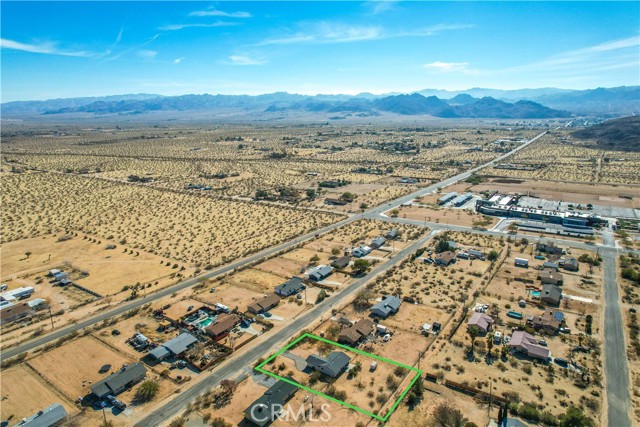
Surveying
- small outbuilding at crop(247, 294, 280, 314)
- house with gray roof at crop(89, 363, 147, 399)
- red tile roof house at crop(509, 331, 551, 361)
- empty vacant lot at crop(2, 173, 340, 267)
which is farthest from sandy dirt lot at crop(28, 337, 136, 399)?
red tile roof house at crop(509, 331, 551, 361)

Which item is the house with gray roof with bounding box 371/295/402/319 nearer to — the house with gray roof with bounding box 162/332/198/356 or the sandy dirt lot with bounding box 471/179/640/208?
the house with gray roof with bounding box 162/332/198/356

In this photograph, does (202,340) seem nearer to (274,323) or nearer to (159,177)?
(274,323)

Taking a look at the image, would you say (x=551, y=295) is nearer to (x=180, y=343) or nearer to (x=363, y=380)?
(x=363, y=380)

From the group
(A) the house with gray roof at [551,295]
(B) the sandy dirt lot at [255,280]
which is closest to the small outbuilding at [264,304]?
(B) the sandy dirt lot at [255,280]

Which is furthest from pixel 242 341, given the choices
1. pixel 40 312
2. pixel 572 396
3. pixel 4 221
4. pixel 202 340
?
pixel 4 221

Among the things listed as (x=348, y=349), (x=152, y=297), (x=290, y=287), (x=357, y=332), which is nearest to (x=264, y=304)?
(x=290, y=287)

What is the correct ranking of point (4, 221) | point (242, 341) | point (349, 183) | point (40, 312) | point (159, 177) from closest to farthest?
point (242, 341) → point (40, 312) → point (4, 221) → point (349, 183) → point (159, 177)
